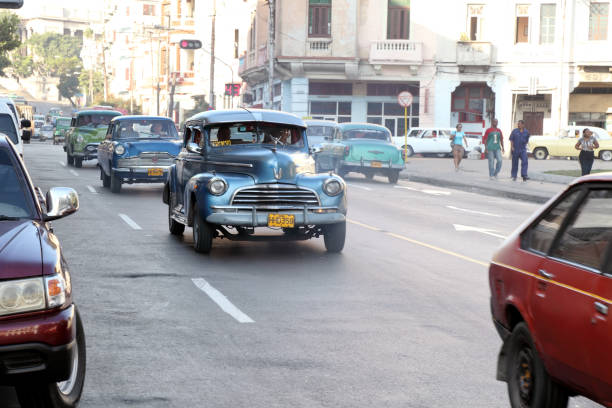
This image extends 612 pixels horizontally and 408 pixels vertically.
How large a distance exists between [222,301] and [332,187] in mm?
3773

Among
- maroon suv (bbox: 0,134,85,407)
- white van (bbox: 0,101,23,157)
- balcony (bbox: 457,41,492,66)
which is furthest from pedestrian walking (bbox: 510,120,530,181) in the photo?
maroon suv (bbox: 0,134,85,407)

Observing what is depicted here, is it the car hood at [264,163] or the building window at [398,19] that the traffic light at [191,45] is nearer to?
the building window at [398,19]

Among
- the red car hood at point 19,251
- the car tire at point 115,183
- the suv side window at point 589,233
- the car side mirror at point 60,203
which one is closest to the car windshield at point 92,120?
the car tire at point 115,183

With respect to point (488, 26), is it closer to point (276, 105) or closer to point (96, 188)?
point (276, 105)

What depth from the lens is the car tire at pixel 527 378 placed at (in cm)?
527

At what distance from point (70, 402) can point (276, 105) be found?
172 ft

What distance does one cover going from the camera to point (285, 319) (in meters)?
8.76

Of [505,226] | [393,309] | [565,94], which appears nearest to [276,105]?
[565,94]

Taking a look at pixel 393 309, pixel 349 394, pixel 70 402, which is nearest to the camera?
pixel 70 402

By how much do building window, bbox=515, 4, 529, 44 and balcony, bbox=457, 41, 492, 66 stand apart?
1.68m

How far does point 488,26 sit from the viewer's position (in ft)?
178

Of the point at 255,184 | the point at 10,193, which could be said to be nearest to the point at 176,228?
the point at 255,184

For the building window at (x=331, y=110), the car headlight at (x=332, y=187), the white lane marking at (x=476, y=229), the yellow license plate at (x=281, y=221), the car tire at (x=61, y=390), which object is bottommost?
the white lane marking at (x=476, y=229)

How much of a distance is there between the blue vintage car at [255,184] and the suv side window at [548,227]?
22.4ft
